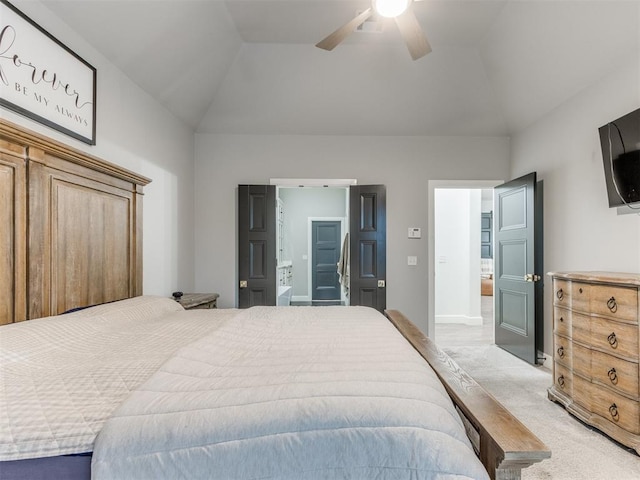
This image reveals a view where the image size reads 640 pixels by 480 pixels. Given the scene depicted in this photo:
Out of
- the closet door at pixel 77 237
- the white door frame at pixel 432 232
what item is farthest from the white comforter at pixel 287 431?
the white door frame at pixel 432 232

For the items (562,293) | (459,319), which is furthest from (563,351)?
(459,319)

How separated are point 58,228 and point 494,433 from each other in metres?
2.16

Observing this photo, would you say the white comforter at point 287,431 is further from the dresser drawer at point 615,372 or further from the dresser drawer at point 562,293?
the dresser drawer at point 562,293

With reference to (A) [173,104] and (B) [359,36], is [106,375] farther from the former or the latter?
(B) [359,36]

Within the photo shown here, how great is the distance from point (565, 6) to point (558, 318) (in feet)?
7.72

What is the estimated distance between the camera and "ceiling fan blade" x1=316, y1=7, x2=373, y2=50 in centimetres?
200

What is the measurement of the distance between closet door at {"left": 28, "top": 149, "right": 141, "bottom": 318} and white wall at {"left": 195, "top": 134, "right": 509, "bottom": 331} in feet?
4.86

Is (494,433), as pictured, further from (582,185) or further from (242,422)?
(582,185)

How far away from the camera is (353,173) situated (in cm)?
406

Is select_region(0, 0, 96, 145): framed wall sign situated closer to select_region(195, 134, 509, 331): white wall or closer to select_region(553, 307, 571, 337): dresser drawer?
select_region(195, 134, 509, 331): white wall

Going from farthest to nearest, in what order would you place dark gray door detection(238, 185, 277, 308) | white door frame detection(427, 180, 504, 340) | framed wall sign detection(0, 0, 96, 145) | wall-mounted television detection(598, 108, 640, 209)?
white door frame detection(427, 180, 504, 340)
dark gray door detection(238, 185, 277, 308)
wall-mounted television detection(598, 108, 640, 209)
framed wall sign detection(0, 0, 96, 145)

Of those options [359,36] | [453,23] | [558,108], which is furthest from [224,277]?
[558,108]

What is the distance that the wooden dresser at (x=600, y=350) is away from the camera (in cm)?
195

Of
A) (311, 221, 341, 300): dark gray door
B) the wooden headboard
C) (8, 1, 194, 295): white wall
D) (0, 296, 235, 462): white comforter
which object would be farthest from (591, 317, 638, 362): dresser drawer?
(311, 221, 341, 300): dark gray door
